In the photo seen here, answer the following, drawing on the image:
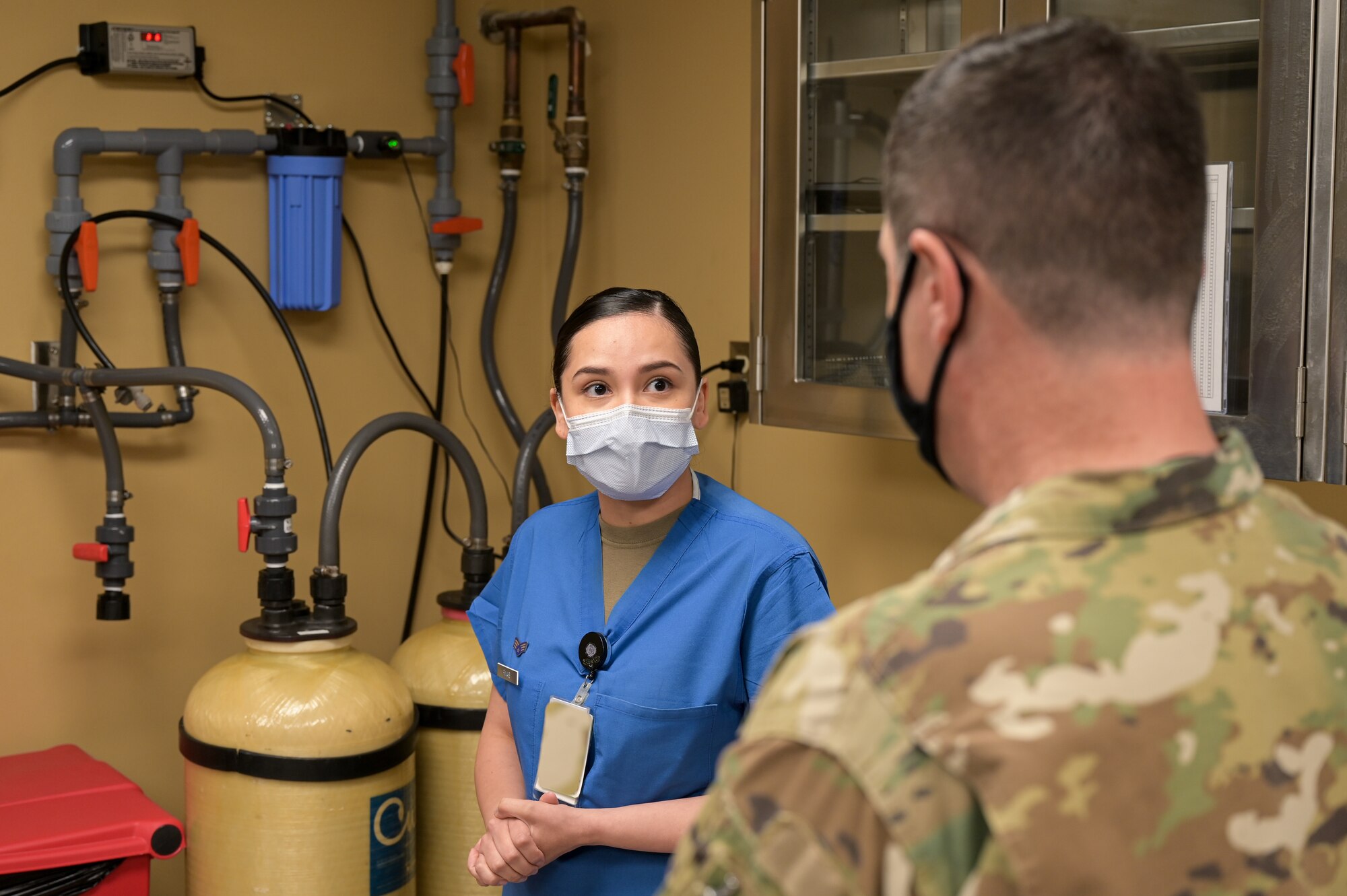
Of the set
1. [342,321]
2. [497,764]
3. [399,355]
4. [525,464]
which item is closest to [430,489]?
[399,355]

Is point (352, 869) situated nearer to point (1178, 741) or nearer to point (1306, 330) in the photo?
point (1306, 330)

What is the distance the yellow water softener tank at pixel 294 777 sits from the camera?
187 centimetres

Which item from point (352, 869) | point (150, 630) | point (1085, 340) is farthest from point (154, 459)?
point (1085, 340)

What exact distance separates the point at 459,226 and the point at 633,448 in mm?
1316

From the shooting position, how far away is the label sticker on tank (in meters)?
1.94

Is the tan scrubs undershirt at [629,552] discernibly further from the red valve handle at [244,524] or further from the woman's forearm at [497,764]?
the red valve handle at [244,524]

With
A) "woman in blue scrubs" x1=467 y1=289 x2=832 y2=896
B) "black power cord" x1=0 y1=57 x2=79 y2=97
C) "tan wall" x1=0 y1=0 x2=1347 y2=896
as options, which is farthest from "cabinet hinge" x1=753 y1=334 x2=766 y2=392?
"black power cord" x1=0 y1=57 x2=79 y2=97

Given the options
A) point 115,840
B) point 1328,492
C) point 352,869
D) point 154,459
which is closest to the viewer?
point 1328,492

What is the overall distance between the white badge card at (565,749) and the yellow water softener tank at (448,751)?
77 cm

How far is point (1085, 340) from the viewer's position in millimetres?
583

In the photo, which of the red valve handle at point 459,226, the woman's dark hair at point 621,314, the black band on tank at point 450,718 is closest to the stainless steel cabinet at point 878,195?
the woman's dark hair at point 621,314

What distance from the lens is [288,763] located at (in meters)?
1.86

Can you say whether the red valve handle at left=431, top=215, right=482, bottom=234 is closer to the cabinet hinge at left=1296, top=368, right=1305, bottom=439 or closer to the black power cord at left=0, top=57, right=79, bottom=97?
the black power cord at left=0, top=57, right=79, bottom=97

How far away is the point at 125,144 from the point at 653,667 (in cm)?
148
